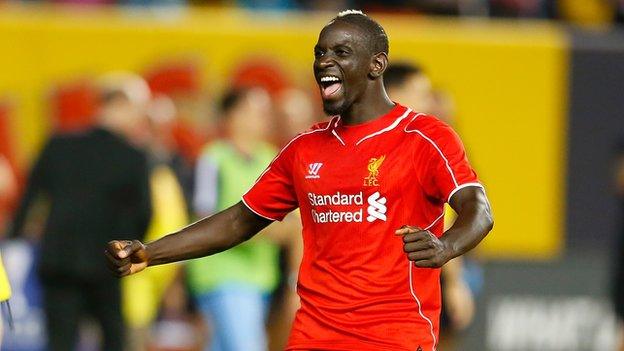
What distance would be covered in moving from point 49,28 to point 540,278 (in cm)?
489

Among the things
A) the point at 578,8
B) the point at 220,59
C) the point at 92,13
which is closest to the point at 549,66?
the point at 578,8

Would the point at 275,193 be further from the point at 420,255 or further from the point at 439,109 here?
the point at 439,109

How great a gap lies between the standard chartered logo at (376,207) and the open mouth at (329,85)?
16.0 inches

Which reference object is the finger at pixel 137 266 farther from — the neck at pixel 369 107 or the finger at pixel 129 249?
the neck at pixel 369 107

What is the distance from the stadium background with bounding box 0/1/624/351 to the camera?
48.2 ft

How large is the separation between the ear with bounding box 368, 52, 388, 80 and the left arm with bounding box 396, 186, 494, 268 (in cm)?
62

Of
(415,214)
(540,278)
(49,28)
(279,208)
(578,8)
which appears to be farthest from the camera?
(578,8)

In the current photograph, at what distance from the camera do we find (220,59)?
14.9 meters

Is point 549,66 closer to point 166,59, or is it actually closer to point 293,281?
point 166,59

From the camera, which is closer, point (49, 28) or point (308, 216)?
point (308, 216)

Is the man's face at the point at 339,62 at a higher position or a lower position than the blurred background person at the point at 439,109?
higher

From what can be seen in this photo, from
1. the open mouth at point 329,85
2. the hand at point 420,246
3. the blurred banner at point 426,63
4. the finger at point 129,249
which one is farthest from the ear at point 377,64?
the blurred banner at point 426,63

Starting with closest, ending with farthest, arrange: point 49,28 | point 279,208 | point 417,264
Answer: point 417,264 < point 279,208 < point 49,28

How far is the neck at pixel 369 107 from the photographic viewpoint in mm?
6496
